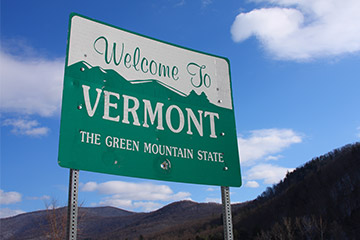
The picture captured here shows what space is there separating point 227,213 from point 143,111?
139 cm

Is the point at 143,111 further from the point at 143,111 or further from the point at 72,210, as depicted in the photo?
the point at 72,210

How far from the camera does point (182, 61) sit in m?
4.54

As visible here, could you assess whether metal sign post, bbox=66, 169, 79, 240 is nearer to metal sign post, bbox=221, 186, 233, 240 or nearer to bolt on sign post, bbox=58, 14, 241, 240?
bolt on sign post, bbox=58, 14, 241, 240

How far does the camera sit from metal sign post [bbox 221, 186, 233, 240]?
3908 millimetres

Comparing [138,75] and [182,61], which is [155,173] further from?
[182,61]

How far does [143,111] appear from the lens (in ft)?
12.9

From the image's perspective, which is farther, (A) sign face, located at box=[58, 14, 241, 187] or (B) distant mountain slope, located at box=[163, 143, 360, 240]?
(B) distant mountain slope, located at box=[163, 143, 360, 240]

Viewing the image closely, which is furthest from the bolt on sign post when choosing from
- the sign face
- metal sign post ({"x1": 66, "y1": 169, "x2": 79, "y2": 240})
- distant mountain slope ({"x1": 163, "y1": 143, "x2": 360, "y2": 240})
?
distant mountain slope ({"x1": 163, "y1": 143, "x2": 360, "y2": 240})

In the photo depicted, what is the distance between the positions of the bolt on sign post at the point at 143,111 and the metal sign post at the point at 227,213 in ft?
0.31

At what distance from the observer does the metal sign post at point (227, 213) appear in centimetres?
391

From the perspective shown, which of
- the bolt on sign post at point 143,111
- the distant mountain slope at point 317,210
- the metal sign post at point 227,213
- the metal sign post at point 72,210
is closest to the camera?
the metal sign post at point 72,210

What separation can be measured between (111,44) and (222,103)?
1520 mm

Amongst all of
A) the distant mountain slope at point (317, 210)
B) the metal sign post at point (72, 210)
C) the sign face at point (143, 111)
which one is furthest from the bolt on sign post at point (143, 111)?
the distant mountain slope at point (317, 210)

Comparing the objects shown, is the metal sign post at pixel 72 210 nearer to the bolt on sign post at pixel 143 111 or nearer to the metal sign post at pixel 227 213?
the bolt on sign post at pixel 143 111
